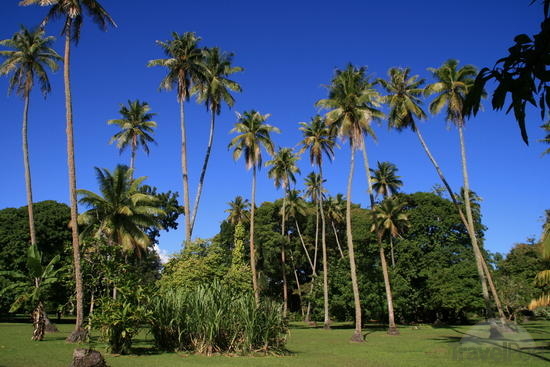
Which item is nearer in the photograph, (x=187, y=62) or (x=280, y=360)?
(x=280, y=360)

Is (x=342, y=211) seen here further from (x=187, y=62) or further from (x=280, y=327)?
(x=280, y=327)

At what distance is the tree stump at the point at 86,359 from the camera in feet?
37.4

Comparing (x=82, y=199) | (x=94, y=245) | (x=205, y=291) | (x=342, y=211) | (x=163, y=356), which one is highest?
(x=342, y=211)

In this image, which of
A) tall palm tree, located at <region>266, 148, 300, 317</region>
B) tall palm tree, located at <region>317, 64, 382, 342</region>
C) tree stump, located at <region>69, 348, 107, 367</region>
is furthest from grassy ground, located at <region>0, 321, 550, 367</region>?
tall palm tree, located at <region>266, 148, 300, 317</region>

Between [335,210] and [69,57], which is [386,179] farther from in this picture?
[69,57]

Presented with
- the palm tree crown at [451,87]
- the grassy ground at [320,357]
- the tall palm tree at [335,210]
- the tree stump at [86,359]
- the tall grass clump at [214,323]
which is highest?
the palm tree crown at [451,87]

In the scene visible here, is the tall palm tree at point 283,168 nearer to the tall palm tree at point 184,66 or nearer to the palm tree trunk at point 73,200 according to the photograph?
the tall palm tree at point 184,66

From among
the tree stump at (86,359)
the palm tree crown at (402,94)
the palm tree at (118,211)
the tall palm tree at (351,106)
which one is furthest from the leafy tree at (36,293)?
the palm tree crown at (402,94)

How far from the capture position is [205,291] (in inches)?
→ 690

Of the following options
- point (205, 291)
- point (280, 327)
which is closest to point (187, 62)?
point (205, 291)

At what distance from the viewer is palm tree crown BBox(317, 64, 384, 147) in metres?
27.7

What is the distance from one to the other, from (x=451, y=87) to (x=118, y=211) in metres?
24.3

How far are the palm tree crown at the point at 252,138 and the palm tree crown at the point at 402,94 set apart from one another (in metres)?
10.5

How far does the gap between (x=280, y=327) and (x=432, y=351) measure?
7.46 m
